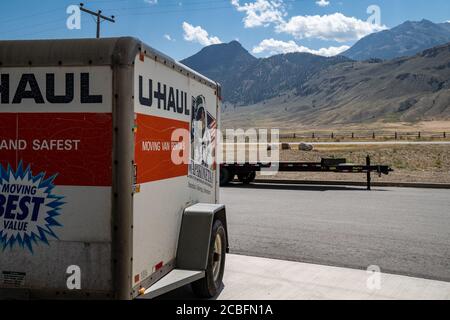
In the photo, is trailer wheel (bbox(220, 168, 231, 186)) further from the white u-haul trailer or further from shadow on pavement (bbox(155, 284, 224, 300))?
the white u-haul trailer

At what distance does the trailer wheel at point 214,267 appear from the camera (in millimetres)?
6066

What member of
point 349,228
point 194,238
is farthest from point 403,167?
point 194,238

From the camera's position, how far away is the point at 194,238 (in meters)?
5.91

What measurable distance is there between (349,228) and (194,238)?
6284mm

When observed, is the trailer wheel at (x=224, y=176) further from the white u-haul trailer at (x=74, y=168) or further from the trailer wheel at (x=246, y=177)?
the white u-haul trailer at (x=74, y=168)

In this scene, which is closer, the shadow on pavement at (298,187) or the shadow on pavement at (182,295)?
the shadow on pavement at (182,295)

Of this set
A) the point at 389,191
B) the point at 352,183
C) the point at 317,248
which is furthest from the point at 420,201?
the point at 317,248

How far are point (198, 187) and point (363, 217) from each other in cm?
723

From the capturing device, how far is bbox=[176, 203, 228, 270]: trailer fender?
5816mm

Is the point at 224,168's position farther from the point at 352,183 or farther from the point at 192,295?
the point at 192,295

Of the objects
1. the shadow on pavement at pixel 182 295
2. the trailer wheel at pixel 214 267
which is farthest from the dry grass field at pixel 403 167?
the shadow on pavement at pixel 182 295

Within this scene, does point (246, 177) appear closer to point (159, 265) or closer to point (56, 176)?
point (159, 265)

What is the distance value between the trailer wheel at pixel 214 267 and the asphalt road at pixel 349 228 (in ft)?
7.47

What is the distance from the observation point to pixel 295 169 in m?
20.2
